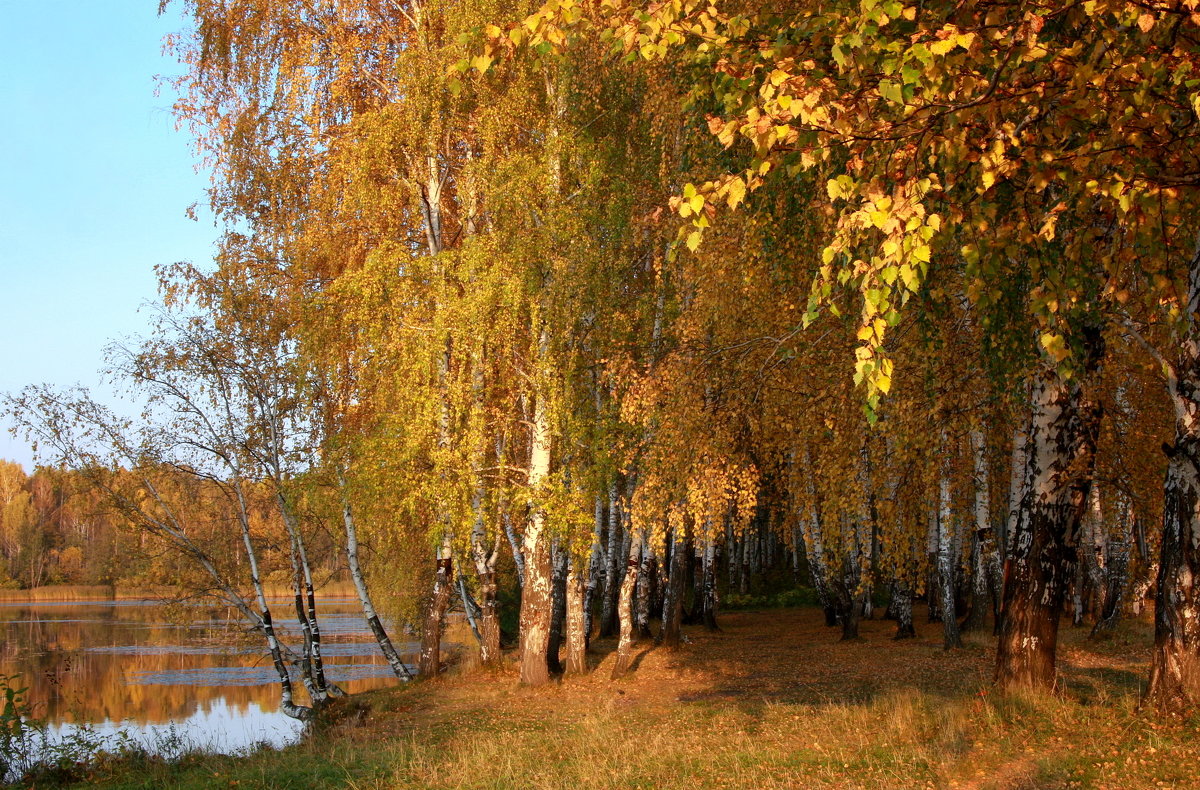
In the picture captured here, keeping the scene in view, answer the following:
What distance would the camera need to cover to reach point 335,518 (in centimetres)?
1992

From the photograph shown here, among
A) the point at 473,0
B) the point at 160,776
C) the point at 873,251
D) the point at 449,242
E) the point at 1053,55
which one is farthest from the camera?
the point at 449,242

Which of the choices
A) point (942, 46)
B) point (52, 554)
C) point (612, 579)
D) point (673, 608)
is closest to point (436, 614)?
point (673, 608)

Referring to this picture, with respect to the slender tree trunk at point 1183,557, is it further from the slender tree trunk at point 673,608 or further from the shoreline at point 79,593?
the shoreline at point 79,593

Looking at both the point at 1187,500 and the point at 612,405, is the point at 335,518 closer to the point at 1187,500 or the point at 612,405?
the point at 612,405

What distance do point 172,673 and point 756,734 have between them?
2400 centimetres

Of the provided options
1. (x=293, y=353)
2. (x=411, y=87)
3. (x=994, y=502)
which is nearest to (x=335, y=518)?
(x=293, y=353)

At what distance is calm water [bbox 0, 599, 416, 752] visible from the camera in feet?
66.1

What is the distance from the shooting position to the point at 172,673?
29.3 meters

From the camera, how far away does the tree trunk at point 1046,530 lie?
10.1m

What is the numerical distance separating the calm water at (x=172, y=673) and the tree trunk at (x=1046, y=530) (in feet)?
33.3

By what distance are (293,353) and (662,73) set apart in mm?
9594

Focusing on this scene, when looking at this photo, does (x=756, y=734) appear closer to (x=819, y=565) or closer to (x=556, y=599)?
(x=556, y=599)

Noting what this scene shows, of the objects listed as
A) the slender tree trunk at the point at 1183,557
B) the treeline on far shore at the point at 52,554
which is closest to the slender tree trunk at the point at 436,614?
the slender tree trunk at the point at 1183,557

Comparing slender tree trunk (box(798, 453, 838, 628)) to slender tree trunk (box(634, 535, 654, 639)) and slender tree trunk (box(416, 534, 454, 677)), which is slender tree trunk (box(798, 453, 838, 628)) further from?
slender tree trunk (box(416, 534, 454, 677))
